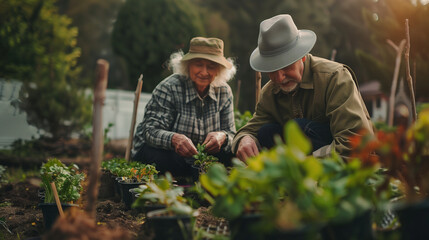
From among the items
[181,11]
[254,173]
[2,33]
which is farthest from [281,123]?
[181,11]

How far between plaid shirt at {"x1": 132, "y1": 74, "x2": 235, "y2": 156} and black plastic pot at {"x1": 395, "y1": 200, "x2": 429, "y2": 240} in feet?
7.15

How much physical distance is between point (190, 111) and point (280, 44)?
49.1 inches

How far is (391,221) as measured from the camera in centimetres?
157

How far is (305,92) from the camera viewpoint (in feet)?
8.75

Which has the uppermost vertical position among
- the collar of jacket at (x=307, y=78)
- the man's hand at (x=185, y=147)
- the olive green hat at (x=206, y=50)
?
the olive green hat at (x=206, y=50)

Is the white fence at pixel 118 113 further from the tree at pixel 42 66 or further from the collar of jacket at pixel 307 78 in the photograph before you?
the collar of jacket at pixel 307 78

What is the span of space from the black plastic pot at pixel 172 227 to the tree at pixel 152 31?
9.90m

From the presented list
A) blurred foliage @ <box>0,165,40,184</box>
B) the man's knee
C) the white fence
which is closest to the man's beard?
the man's knee

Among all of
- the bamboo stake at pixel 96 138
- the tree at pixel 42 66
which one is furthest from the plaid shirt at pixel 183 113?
the tree at pixel 42 66

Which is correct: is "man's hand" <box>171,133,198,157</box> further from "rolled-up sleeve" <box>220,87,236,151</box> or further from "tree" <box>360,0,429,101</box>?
"tree" <box>360,0,429,101</box>

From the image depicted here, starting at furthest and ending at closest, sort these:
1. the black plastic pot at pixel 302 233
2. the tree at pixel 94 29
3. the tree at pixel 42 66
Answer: the tree at pixel 94 29 < the tree at pixel 42 66 < the black plastic pot at pixel 302 233

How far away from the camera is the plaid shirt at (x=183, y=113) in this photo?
333cm

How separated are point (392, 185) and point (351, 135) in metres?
0.75

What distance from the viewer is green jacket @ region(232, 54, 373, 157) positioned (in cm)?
226
